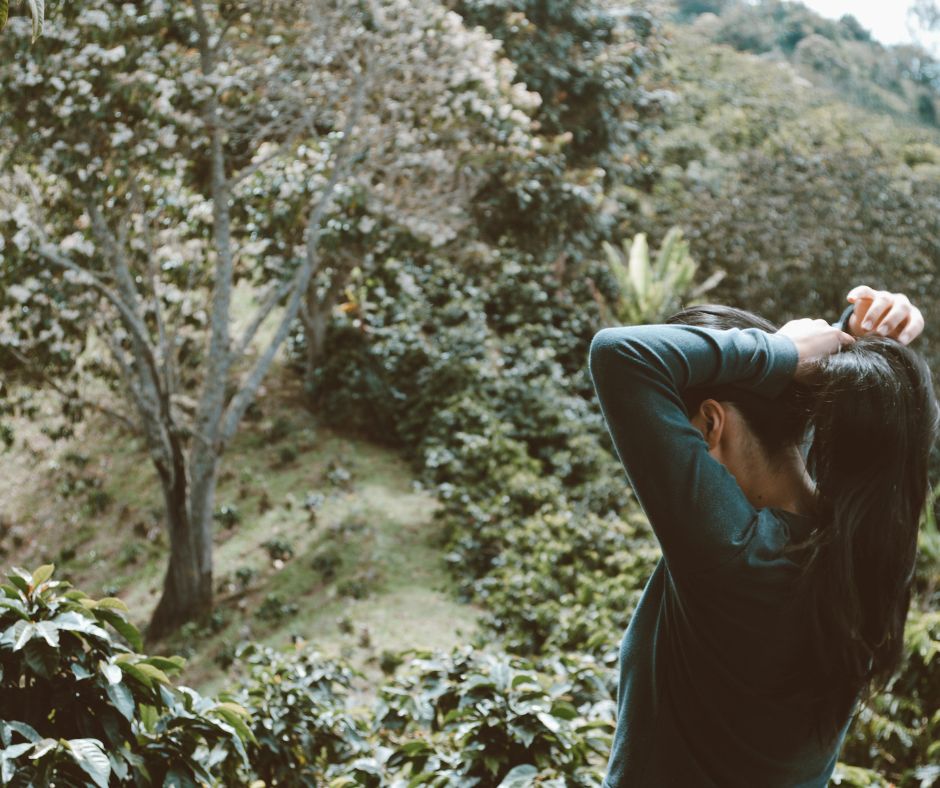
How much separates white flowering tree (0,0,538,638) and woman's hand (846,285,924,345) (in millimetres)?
5372

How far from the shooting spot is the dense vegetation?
2215 millimetres

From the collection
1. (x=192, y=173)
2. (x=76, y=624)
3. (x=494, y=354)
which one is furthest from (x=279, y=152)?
(x=76, y=624)

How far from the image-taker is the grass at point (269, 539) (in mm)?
6656

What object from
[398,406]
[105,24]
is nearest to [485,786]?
[105,24]

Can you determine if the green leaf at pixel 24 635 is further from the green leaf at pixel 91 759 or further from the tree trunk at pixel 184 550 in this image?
the tree trunk at pixel 184 550

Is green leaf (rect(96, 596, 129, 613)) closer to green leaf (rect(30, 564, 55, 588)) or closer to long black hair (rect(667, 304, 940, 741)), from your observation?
green leaf (rect(30, 564, 55, 588))

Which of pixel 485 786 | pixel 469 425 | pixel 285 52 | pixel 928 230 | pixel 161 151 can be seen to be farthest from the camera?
pixel 928 230

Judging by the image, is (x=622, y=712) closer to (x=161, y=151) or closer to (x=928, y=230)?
(x=161, y=151)

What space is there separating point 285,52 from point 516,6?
550 cm

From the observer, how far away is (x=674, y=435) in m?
1.18

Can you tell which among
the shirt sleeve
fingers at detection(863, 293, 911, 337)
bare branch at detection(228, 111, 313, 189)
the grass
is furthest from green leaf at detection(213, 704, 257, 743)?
bare branch at detection(228, 111, 313, 189)

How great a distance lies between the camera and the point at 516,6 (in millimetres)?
11484

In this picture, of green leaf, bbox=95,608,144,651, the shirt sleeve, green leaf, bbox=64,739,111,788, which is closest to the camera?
the shirt sleeve

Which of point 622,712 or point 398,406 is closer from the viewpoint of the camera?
point 622,712
